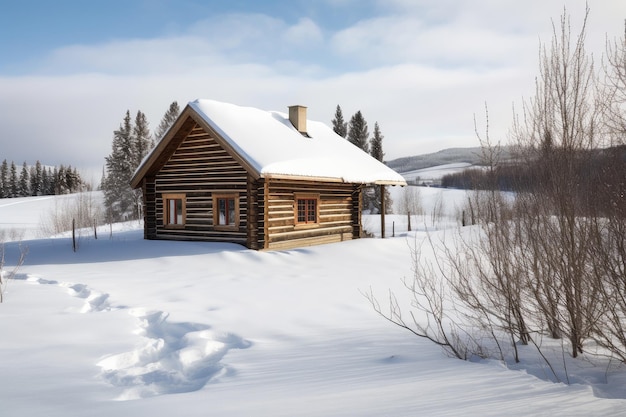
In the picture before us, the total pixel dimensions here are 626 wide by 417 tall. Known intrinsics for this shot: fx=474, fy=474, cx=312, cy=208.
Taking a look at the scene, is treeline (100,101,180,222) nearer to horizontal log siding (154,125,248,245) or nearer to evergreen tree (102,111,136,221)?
evergreen tree (102,111,136,221)

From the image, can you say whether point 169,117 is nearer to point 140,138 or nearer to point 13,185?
point 140,138

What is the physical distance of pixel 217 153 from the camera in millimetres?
18016

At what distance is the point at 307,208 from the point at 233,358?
13.1m

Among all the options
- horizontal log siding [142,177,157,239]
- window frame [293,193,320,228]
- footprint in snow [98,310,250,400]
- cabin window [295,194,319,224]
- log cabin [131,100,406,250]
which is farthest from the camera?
horizontal log siding [142,177,157,239]

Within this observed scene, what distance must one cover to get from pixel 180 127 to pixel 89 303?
9362 mm

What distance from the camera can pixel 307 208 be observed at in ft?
63.8

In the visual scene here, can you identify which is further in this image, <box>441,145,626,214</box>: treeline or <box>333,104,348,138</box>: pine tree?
<box>333,104,348,138</box>: pine tree

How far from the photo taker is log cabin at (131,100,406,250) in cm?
1684

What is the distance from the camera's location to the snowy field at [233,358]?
15.0ft

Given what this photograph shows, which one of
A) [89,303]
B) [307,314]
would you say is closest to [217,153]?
[89,303]

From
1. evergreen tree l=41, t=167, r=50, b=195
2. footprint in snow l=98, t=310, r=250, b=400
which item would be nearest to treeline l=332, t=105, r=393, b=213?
footprint in snow l=98, t=310, r=250, b=400

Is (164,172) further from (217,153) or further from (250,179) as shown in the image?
(250,179)

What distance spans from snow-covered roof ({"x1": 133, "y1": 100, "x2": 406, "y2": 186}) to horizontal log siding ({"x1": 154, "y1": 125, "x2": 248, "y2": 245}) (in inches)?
41.3

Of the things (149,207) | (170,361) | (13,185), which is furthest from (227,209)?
(13,185)
